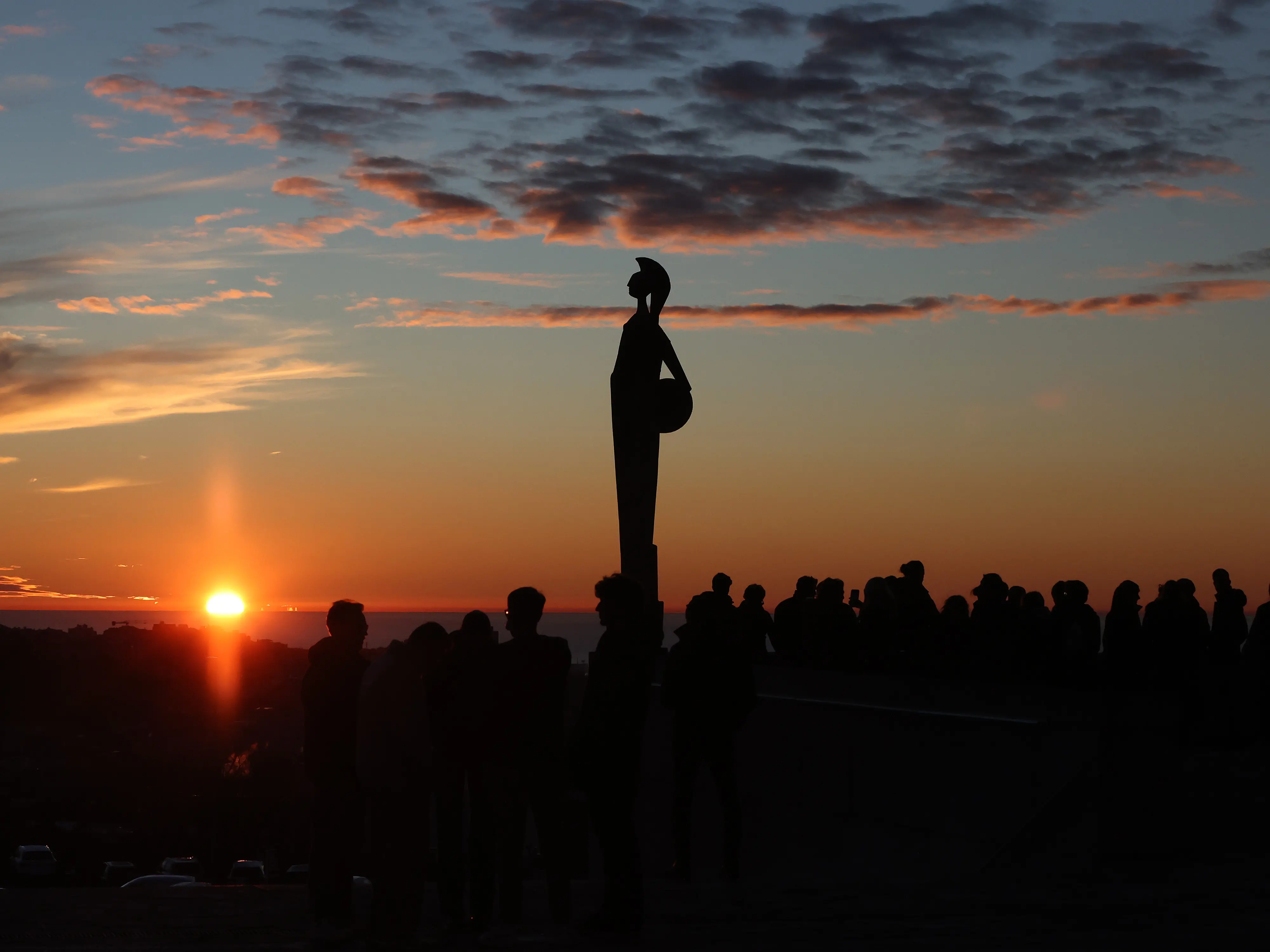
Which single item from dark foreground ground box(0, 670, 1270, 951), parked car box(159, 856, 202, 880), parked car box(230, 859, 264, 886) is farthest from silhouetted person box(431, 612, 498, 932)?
parked car box(159, 856, 202, 880)

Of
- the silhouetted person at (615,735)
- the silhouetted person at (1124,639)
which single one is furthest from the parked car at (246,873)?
the silhouetted person at (615,735)

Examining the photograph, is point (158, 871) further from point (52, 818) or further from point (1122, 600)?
point (1122, 600)

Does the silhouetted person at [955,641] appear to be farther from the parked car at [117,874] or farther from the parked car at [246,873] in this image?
the parked car at [117,874]

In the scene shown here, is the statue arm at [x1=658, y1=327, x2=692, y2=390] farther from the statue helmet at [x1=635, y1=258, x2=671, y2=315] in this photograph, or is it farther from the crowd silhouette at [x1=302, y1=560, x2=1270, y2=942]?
the crowd silhouette at [x1=302, y1=560, x2=1270, y2=942]

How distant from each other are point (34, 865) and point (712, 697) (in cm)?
4131

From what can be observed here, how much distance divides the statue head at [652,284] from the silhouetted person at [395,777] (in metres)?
8.60

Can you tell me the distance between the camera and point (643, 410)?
15297 mm

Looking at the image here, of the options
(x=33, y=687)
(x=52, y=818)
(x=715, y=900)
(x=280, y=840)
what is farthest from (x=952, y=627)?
(x=33, y=687)

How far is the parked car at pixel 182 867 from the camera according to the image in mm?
43969

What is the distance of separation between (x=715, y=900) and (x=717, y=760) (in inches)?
39.3

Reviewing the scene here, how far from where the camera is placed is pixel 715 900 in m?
8.15

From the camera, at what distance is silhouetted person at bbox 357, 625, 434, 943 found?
23.2ft

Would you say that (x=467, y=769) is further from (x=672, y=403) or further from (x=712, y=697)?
(x=672, y=403)

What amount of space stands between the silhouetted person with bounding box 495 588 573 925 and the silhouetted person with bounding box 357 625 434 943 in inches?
15.9
